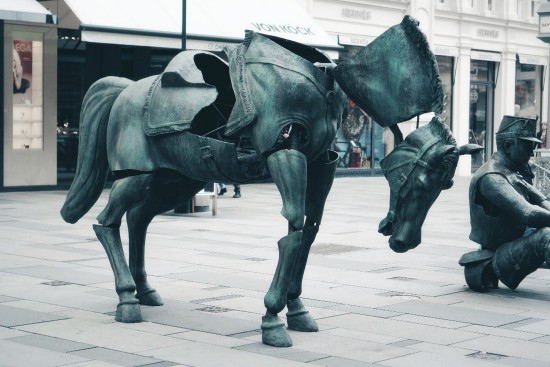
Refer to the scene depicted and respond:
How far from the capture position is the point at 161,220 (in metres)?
15.2

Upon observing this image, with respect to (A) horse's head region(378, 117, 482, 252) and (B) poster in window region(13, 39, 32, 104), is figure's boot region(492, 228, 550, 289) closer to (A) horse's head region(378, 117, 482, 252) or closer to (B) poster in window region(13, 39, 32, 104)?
(A) horse's head region(378, 117, 482, 252)

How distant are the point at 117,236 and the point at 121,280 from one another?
35cm

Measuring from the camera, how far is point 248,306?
307 inches

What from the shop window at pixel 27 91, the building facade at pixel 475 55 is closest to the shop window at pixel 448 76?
the building facade at pixel 475 55

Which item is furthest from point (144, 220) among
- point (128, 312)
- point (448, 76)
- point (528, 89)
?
point (528, 89)

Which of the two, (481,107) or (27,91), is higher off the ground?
(481,107)

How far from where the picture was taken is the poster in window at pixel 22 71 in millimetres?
20969

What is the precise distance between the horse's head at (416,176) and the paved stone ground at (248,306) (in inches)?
30.6

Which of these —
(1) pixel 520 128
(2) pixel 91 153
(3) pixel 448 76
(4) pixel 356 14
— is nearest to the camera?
(2) pixel 91 153

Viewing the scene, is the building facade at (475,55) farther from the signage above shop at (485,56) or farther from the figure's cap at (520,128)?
the figure's cap at (520,128)

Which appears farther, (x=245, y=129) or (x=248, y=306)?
(x=248, y=306)

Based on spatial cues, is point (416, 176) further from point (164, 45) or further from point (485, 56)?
point (485, 56)

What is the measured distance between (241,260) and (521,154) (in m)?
3.25

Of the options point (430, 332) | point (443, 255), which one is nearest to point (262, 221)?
point (443, 255)
